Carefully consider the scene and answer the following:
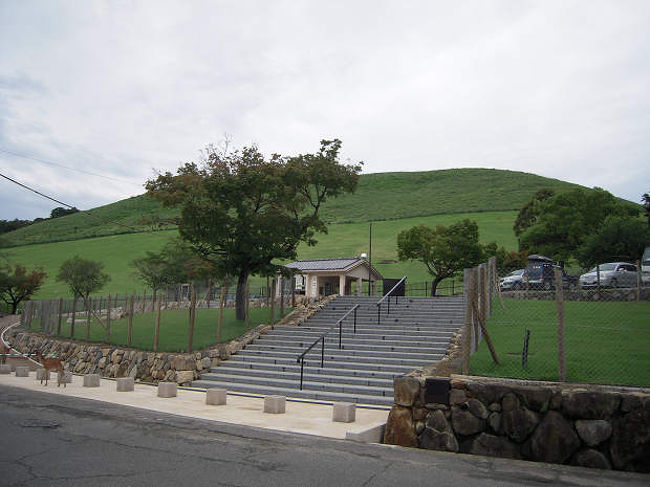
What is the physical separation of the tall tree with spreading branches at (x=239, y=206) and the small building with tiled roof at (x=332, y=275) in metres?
9.01

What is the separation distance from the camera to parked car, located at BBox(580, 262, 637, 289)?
24703 millimetres

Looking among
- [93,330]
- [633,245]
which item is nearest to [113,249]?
[93,330]

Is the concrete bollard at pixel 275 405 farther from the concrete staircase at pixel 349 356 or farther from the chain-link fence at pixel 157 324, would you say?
the chain-link fence at pixel 157 324

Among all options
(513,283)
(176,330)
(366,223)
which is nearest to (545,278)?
(513,283)

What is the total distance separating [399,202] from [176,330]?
3309 inches

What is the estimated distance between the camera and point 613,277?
81.3 feet

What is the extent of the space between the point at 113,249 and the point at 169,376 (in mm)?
64263

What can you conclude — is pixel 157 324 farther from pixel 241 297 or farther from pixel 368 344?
pixel 368 344

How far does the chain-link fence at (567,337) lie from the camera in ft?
Answer: 33.2

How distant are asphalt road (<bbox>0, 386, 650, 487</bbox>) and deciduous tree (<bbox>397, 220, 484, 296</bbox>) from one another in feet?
97.5

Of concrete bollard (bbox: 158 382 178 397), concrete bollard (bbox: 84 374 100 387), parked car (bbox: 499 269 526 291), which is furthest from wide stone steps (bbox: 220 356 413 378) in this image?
parked car (bbox: 499 269 526 291)

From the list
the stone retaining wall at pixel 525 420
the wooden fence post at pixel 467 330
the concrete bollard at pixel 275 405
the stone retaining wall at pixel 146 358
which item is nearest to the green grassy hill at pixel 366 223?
the stone retaining wall at pixel 146 358

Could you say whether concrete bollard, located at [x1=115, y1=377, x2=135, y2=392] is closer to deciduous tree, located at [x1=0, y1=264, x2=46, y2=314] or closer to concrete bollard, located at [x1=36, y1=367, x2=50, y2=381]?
concrete bollard, located at [x1=36, y1=367, x2=50, y2=381]

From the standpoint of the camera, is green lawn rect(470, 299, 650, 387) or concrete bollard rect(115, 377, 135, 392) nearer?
green lawn rect(470, 299, 650, 387)
